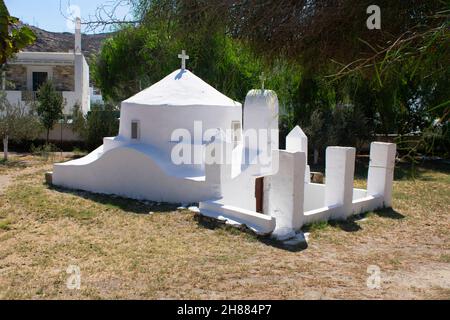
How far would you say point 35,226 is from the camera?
28.5 feet

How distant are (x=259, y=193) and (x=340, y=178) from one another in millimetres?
2015

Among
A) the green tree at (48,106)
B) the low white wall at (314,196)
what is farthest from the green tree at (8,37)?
the green tree at (48,106)

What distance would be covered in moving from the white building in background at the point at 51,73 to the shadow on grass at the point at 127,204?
55.7 ft

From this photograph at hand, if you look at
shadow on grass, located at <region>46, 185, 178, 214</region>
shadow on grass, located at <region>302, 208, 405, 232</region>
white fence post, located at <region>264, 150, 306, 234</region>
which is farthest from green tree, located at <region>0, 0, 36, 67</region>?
shadow on grass, located at <region>302, 208, 405, 232</region>

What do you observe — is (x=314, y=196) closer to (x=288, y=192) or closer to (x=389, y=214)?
(x=389, y=214)

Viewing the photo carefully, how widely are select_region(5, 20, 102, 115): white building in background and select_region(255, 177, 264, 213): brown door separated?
764 inches

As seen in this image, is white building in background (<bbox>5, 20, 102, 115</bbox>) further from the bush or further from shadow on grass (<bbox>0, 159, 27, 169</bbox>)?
shadow on grass (<bbox>0, 159, 27, 169</bbox>)

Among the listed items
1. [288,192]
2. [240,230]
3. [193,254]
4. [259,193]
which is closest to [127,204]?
[259,193]

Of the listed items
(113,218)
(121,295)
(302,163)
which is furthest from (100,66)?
(121,295)

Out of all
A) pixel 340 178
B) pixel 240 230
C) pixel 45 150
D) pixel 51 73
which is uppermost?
pixel 51 73

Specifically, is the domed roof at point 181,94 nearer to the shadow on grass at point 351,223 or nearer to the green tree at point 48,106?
the shadow on grass at point 351,223

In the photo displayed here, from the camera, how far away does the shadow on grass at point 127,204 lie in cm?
988

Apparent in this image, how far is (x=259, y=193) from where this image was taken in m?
10.4

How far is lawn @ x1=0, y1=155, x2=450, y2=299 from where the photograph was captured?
18.1ft
